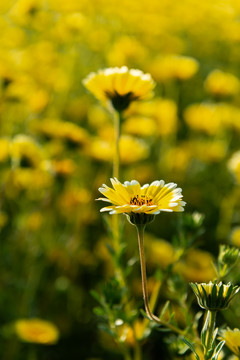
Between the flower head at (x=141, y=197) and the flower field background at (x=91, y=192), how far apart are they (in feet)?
1.06

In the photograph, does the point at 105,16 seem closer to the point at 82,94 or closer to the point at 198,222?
the point at 82,94

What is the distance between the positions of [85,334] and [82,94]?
2885 mm

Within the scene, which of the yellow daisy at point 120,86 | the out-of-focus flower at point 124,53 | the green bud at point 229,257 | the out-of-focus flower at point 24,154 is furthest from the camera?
the out-of-focus flower at point 124,53

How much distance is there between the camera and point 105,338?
2668 millimetres

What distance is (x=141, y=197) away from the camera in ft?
4.46

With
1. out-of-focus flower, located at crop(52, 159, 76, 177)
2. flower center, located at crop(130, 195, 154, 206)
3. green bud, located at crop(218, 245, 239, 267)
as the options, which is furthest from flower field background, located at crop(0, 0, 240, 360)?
flower center, located at crop(130, 195, 154, 206)

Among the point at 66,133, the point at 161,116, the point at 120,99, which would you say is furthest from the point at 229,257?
the point at 161,116

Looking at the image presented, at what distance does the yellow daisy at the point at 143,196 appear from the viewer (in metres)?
1.23

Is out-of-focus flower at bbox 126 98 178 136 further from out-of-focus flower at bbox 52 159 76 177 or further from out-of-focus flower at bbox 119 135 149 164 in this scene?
out-of-focus flower at bbox 52 159 76 177

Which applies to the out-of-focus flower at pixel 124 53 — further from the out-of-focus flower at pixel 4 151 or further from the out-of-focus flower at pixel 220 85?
the out-of-focus flower at pixel 4 151

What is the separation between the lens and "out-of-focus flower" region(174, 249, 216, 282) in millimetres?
2929

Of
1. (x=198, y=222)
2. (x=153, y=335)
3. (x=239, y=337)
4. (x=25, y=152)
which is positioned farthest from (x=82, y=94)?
(x=239, y=337)

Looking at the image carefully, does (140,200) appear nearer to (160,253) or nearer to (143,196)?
(143,196)

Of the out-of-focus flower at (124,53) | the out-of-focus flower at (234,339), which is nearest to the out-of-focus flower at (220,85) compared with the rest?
the out-of-focus flower at (124,53)
